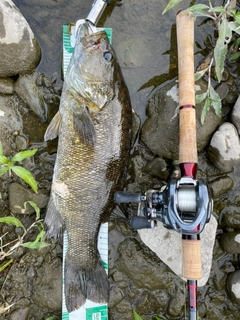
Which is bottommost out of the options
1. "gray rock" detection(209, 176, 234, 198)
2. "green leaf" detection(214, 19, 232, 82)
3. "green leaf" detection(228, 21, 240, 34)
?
"gray rock" detection(209, 176, 234, 198)

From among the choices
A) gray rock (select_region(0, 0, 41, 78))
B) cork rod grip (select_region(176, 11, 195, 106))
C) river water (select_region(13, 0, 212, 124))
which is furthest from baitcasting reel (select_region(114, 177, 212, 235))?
gray rock (select_region(0, 0, 41, 78))

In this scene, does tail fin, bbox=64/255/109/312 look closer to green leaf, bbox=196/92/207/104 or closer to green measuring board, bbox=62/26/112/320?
green measuring board, bbox=62/26/112/320

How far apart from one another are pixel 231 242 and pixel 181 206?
4.09 ft

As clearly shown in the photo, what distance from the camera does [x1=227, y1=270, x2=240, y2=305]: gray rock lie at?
3111mm

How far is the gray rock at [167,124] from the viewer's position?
9.96 feet

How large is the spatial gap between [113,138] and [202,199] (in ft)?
3.13

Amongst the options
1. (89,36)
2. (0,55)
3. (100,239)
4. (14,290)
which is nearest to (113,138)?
(89,36)

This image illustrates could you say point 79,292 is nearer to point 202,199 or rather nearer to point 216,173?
point 202,199

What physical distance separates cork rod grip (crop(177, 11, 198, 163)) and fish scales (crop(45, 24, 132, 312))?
0.48 meters

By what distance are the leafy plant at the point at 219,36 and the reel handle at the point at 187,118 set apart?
0.16 meters

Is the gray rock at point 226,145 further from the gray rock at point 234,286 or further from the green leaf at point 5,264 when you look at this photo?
the green leaf at point 5,264

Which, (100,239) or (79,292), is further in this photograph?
(100,239)

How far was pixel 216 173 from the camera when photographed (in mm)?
3254

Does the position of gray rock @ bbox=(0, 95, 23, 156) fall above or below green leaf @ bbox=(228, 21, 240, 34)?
below
